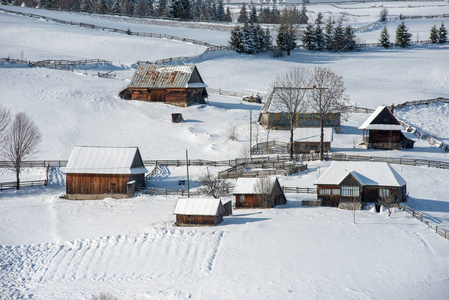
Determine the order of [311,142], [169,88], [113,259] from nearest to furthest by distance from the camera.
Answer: [113,259], [311,142], [169,88]

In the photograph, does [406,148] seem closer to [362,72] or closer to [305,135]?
[305,135]

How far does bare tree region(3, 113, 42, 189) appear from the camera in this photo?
49.2 meters

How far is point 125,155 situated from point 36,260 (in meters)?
15.7

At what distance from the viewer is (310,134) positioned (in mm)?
55562

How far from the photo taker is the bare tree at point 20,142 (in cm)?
4922

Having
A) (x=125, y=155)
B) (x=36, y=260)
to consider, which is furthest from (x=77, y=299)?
(x=125, y=155)

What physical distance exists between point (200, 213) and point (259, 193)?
18.6 ft

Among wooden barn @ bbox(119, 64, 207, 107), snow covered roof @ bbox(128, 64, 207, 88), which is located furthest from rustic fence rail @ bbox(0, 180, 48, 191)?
snow covered roof @ bbox(128, 64, 207, 88)

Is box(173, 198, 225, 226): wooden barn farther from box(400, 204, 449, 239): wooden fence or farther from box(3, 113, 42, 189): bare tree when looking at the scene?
box(3, 113, 42, 189): bare tree

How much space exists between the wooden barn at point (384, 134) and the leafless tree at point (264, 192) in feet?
63.5

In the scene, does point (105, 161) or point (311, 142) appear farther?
point (311, 142)

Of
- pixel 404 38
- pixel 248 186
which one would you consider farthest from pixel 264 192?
pixel 404 38

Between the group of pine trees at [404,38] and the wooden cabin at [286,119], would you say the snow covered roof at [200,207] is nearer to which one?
the wooden cabin at [286,119]

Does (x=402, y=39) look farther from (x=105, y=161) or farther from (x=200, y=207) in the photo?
(x=200, y=207)
